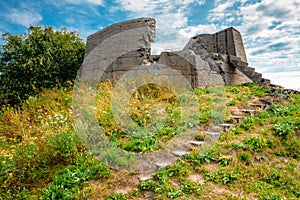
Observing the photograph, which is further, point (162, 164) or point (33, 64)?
point (33, 64)

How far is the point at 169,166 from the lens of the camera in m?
3.70

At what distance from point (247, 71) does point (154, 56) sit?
4079 millimetres

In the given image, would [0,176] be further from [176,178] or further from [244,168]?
[244,168]

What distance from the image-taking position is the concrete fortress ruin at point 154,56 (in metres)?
8.48

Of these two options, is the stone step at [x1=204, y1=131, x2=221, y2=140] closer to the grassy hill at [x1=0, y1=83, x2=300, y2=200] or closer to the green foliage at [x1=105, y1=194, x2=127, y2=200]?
the grassy hill at [x1=0, y1=83, x2=300, y2=200]

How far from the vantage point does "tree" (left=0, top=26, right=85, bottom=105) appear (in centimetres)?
1055

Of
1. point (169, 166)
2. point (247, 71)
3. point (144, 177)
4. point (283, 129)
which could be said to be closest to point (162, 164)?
point (169, 166)

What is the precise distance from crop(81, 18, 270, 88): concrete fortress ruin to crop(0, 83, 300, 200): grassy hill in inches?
124

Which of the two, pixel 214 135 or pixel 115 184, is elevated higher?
pixel 214 135

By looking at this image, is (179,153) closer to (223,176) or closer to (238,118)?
(223,176)

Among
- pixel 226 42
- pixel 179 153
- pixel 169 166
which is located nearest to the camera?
pixel 169 166

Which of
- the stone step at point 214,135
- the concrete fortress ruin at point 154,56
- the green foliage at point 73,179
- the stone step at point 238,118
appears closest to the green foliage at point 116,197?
the green foliage at point 73,179

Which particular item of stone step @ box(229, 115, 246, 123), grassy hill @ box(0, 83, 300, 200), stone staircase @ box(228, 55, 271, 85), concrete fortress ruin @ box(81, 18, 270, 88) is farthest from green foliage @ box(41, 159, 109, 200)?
stone staircase @ box(228, 55, 271, 85)

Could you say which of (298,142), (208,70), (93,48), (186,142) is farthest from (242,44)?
(186,142)
